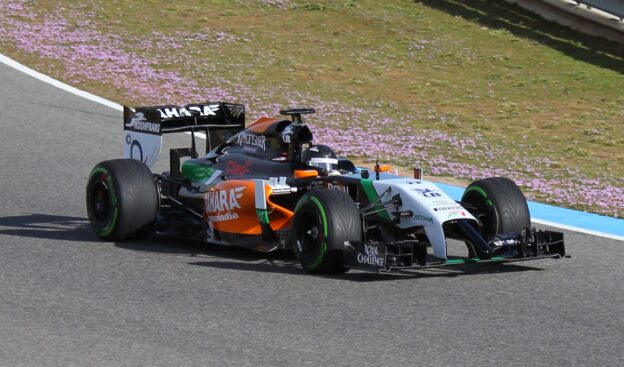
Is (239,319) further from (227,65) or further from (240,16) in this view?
(240,16)

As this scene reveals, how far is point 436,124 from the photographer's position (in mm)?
17047

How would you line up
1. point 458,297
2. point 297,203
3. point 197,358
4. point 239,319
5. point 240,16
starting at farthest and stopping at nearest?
1. point 240,16
2. point 297,203
3. point 458,297
4. point 239,319
5. point 197,358

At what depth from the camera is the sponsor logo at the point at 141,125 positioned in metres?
10.7

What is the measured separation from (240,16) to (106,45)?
144 inches

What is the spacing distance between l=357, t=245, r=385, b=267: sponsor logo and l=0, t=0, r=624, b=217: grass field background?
4.66 metres

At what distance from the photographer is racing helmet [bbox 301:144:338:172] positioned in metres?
9.56

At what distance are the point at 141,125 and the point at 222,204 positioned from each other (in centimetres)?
170

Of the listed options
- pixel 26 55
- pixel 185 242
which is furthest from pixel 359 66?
pixel 185 242

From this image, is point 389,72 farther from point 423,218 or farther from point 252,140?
point 423,218

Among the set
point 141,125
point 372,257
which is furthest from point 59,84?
point 372,257

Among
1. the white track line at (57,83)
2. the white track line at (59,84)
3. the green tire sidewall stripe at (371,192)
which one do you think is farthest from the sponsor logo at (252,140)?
the white track line at (57,83)

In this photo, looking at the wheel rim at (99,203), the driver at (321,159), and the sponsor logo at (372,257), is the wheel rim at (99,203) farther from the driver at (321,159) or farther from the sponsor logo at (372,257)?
the sponsor logo at (372,257)

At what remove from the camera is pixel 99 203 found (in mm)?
10164

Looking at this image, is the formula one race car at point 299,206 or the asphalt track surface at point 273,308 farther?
the formula one race car at point 299,206
